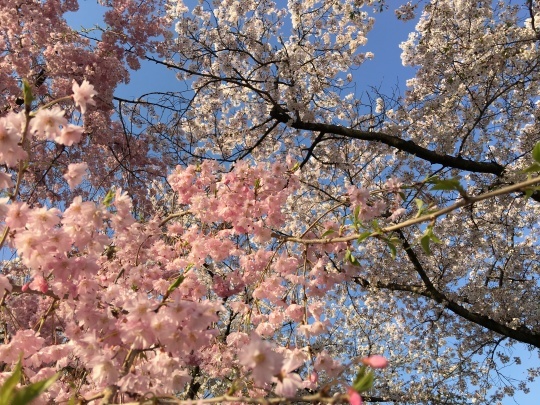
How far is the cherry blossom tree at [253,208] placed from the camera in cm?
190

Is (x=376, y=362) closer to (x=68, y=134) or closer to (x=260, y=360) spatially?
(x=260, y=360)

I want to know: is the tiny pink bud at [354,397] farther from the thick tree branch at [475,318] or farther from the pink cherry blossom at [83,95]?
the thick tree branch at [475,318]

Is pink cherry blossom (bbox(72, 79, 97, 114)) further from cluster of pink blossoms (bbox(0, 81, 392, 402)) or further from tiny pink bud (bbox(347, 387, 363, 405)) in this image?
tiny pink bud (bbox(347, 387, 363, 405))

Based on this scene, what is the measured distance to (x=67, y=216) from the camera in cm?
198

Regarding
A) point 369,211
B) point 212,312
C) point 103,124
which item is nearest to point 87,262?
point 212,312

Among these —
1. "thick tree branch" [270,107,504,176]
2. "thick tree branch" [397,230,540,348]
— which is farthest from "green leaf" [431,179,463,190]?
"thick tree branch" [397,230,540,348]

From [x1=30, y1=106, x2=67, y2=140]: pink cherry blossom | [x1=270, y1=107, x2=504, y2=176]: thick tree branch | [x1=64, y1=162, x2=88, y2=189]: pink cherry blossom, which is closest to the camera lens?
[x1=30, y1=106, x2=67, y2=140]: pink cherry blossom

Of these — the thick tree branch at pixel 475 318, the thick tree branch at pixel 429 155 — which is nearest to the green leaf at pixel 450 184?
the thick tree branch at pixel 429 155

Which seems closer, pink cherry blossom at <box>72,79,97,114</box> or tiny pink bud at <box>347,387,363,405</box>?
tiny pink bud at <box>347,387,363,405</box>

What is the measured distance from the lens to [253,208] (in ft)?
10.3

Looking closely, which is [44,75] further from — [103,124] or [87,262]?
[87,262]

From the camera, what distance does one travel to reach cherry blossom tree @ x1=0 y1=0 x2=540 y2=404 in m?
1.90

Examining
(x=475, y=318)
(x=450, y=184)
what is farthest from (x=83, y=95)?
(x=475, y=318)

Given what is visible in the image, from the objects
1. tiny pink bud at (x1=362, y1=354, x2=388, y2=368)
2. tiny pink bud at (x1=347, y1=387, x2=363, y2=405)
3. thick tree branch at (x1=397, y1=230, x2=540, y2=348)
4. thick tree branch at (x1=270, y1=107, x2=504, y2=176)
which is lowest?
tiny pink bud at (x1=347, y1=387, x2=363, y2=405)
